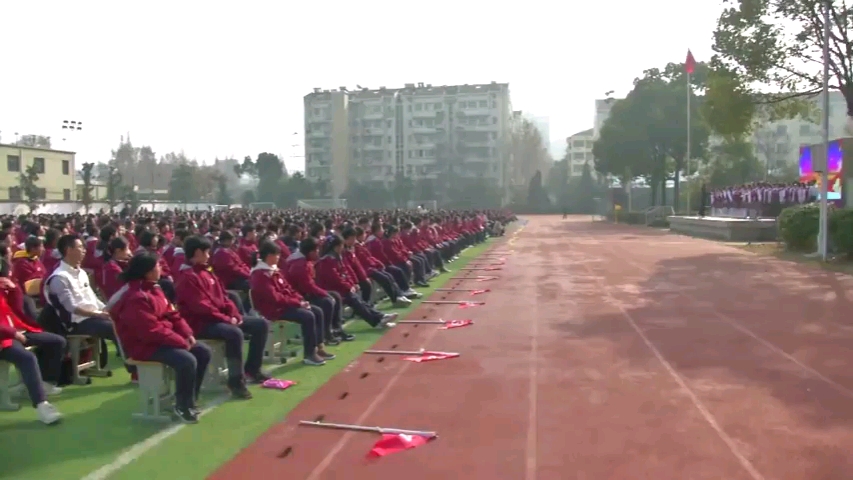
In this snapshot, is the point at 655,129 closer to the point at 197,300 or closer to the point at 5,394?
the point at 197,300

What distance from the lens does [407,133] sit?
91.1 metres

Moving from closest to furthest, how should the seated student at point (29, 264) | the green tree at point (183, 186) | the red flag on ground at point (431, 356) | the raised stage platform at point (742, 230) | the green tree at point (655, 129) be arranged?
1. the seated student at point (29, 264)
2. the red flag on ground at point (431, 356)
3. the raised stage platform at point (742, 230)
4. the green tree at point (655, 129)
5. the green tree at point (183, 186)

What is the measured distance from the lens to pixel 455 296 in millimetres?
15445

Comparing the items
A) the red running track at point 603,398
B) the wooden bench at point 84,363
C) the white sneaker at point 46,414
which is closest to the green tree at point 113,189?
the red running track at point 603,398

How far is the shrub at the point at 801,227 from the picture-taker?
78.6 ft

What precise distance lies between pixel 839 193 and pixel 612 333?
20.6 metres

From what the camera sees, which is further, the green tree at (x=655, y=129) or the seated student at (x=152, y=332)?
the green tree at (x=655, y=129)

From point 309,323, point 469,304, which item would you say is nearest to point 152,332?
point 309,323

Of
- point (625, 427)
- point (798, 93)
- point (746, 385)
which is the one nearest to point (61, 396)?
point (625, 427)

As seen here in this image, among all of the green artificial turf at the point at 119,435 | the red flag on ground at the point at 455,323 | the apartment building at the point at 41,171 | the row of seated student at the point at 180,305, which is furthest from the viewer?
the apartment building at the point at 41,171

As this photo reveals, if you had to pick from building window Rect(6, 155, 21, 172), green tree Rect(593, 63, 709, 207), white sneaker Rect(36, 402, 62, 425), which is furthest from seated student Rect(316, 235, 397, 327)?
green tree Rect(593, 63, 709, 207)

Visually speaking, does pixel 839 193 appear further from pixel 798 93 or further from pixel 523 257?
pixel 523 257

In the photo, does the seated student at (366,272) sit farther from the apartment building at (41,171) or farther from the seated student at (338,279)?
the apartment building at (41,171)

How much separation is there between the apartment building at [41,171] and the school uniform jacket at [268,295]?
40718 mm
